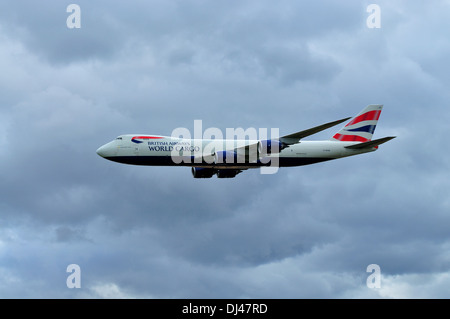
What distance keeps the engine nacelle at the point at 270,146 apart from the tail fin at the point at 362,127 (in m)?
17.1

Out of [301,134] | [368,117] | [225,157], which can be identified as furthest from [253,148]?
[368,117]

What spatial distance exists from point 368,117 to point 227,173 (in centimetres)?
2505

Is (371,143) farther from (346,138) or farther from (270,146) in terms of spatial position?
(270,146)

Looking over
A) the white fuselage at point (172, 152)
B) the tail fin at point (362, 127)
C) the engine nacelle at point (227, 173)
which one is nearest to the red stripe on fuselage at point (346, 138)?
the tail fin at point (362, 127)

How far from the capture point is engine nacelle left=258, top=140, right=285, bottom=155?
9481 cm

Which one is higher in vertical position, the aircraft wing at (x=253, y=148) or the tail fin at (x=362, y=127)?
the tail fin at (x=362, y=127)

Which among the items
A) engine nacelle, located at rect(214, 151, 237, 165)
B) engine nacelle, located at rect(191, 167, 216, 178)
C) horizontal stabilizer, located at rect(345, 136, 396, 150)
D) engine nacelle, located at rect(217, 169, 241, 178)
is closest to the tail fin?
horizontal stabilizer, located at rect(345, 136, 396, 150)

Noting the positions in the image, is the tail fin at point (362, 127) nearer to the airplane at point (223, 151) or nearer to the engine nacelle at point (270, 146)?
the airplane at point (223, 151)

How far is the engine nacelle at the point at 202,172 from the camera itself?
106 meters

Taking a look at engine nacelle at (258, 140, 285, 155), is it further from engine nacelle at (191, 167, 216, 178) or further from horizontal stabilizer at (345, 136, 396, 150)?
horizontal stabilizer at (345, 136, 396, 150)

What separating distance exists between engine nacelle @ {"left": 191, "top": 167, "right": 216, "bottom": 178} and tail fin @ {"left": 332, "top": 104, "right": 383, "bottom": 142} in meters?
20.3

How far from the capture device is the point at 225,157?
97125 mm
